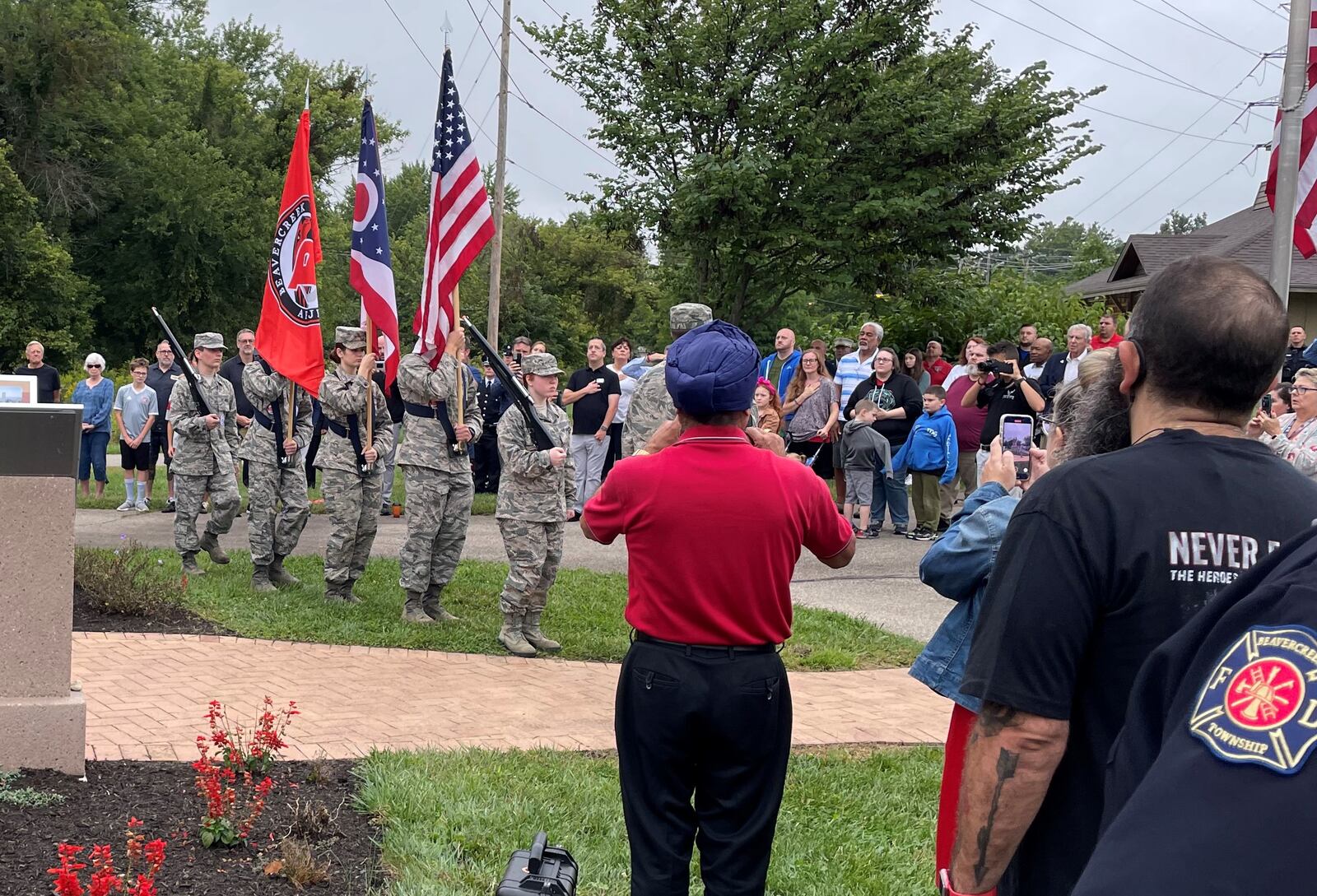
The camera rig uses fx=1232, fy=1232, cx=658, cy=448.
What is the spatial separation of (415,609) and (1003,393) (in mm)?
6867

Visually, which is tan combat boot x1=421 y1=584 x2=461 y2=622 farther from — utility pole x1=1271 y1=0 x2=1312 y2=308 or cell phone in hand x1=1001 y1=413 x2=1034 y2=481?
utility pole x1=1271 y1=0 x2=1312 y2=308

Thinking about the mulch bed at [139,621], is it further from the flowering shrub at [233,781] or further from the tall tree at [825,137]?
the tall tree at [825,137]

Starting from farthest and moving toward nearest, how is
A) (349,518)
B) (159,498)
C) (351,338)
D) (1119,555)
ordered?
(159,498) → (351,338) → (349,518) → (1119,555)

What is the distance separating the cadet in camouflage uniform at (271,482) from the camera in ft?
34.6

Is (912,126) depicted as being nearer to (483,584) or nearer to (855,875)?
(483,584)

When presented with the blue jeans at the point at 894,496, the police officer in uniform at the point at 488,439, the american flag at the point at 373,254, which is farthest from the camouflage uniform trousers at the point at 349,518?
the police officer in uniform at the point at 488,439

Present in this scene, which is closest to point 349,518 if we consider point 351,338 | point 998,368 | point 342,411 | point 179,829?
point 342,411

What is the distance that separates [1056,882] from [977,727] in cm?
34

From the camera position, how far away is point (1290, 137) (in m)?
9.51

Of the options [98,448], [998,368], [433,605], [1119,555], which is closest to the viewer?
[1119,555]

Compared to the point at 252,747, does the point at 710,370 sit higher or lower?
higher

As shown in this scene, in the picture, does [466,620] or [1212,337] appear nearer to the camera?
[1212,337]

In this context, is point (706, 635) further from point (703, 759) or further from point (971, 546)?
point (971, 546)

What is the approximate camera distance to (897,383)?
14.1 metres
